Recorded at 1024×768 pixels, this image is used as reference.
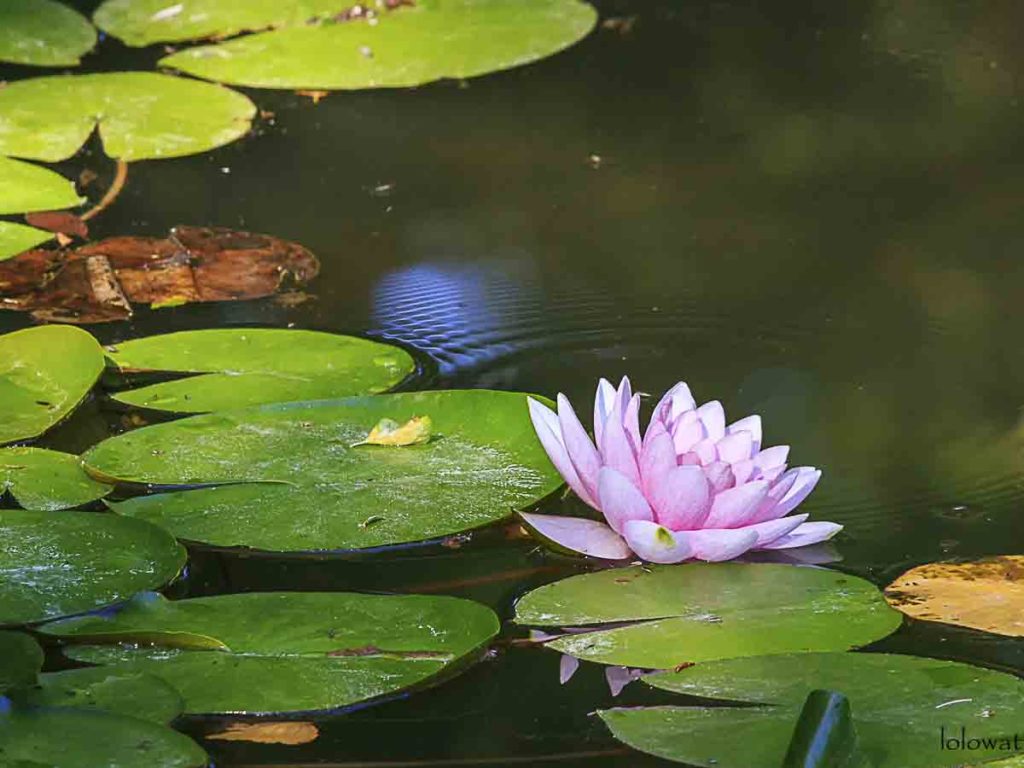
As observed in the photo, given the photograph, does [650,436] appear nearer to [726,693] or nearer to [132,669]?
[726,693]

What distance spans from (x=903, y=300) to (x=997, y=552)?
2.02ft

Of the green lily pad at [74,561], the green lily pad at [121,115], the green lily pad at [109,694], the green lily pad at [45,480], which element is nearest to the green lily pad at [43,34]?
the green lily pad at [121,115]

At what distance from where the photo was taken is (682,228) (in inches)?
80.6

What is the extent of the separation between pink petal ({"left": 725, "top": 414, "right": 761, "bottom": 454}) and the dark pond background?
0.36 ft

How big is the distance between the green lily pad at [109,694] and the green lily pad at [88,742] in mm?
→ 14

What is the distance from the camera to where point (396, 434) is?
141 cm

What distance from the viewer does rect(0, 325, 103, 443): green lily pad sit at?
145 centimetres

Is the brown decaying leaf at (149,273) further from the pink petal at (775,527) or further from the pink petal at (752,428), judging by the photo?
the pink petal at (775,527)

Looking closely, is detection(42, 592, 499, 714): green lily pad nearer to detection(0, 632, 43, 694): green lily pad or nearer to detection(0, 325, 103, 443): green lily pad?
detection(0, 632, 43, 694): green lily pad

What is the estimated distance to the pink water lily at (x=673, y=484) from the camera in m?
1.22

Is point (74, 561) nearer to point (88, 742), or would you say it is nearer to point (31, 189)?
point (88, 742)

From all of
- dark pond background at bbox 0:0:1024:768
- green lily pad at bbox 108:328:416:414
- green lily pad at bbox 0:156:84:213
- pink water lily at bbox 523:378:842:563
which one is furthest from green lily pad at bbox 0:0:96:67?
pink water lily at bbox 523:378:842:563

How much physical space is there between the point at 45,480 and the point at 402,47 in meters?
1.54

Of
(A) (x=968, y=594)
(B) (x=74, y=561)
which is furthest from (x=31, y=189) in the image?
(A) (x=968, y=594)
